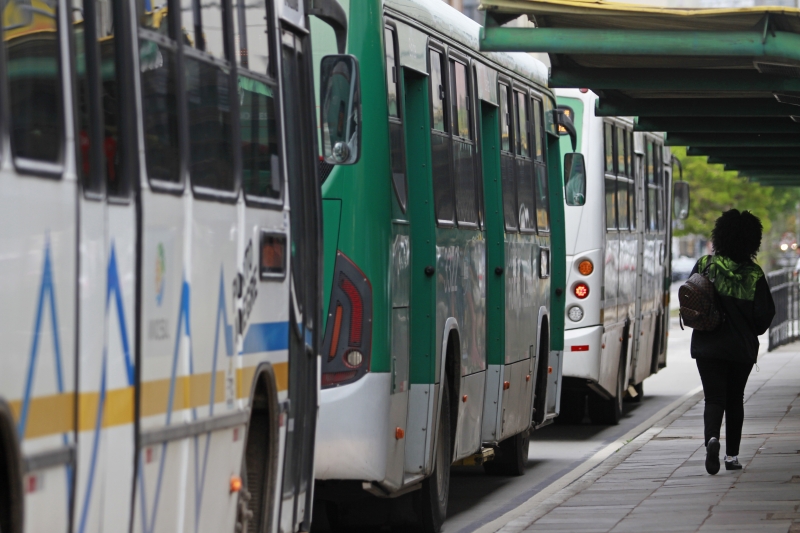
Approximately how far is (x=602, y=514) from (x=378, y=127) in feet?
10.1

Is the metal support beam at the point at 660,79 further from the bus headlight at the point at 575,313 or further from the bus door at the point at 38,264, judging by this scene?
the bus door at the point at 38,264

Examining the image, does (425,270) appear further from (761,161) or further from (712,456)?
(761,161)

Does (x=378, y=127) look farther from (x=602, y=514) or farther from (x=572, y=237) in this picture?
(x=572, y=237)

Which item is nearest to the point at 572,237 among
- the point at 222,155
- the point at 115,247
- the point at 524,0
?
the point at 524,0

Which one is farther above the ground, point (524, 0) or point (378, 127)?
point (524, 0)

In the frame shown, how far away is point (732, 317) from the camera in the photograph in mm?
11867

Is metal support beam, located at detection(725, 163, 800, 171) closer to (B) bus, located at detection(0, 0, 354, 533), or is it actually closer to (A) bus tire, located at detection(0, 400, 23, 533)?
(B) bus, located at detection(0, 0, 354, 533)

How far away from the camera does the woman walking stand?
11.8 m

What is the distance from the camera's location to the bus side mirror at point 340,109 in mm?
7730

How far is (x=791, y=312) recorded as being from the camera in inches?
1351

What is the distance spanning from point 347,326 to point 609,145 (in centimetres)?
1020

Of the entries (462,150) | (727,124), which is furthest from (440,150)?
(727,124)

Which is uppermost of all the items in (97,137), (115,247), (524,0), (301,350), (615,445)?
(524,0)

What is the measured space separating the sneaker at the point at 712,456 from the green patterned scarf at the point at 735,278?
42.0 inches
